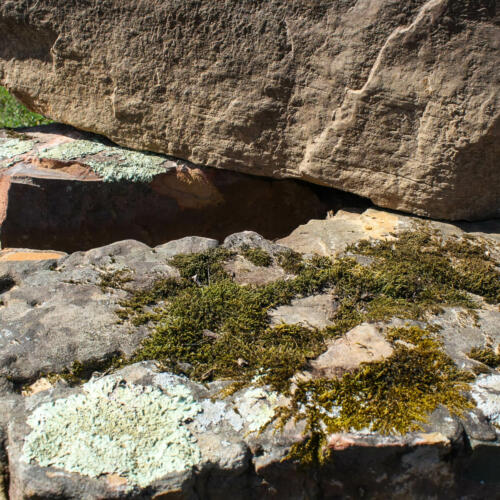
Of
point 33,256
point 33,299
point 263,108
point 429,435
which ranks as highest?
point 263,108

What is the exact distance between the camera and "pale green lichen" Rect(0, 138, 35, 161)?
140 inches

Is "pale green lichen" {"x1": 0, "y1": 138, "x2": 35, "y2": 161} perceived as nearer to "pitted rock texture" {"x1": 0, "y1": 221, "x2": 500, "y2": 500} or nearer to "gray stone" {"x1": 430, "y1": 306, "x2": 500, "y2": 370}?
"pitted rock texture" {"x1": 0, "y1": 221, "x2": 500, "y2": 500}

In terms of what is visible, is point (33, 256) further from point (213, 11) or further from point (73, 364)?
point (213, 11)

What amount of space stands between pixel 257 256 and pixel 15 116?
12.2 feet

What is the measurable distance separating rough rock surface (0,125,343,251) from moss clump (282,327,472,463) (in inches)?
67.1

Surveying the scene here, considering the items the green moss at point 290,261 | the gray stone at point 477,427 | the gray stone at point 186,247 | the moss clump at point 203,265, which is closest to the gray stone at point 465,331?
the gray stone at point 477,427

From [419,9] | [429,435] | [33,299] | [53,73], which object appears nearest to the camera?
[429,435]

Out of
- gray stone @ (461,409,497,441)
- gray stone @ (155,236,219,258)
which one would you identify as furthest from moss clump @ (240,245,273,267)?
gray stone @ (461,409,497,441)

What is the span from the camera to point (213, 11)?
312 cm

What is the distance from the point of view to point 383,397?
196 centimetres

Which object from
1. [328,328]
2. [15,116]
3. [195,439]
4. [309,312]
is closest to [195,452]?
[195,439]

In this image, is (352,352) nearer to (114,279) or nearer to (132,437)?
(132,437)

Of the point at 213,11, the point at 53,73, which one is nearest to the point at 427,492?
the point at 213,11

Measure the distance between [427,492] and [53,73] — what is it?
2.94 metres
